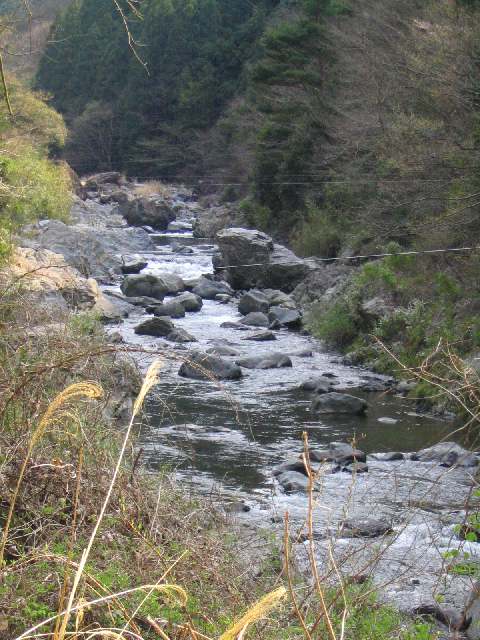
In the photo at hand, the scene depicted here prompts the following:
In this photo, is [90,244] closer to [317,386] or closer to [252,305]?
[252,305]

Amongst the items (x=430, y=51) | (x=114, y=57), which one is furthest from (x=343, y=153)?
(x=114, y=57)

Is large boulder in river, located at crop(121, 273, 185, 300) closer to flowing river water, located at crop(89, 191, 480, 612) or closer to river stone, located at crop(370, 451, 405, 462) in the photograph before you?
flowing river water, located at crop(89, 191, 480, 612)

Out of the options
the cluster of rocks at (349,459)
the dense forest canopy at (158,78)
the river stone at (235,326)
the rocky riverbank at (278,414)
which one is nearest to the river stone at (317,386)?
the rocky riverbank at (278,414)

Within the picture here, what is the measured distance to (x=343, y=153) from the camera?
27234 millimetres

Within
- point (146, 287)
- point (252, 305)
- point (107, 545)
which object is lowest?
point (146, 287)

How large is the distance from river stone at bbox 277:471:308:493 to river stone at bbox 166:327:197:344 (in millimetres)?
7663

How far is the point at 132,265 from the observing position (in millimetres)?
27312

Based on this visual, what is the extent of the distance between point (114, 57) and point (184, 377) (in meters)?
62.5

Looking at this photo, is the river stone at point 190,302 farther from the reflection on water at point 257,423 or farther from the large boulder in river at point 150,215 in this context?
the large boulder in river at point 150,215

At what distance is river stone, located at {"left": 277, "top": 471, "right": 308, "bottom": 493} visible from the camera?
927 cm

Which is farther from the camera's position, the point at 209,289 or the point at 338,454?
the point at 209,289

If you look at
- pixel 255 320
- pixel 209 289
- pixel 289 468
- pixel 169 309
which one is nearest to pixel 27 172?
pixel 209 289

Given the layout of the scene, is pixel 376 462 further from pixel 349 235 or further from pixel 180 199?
pixel 180 199

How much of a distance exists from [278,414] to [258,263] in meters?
12.7
